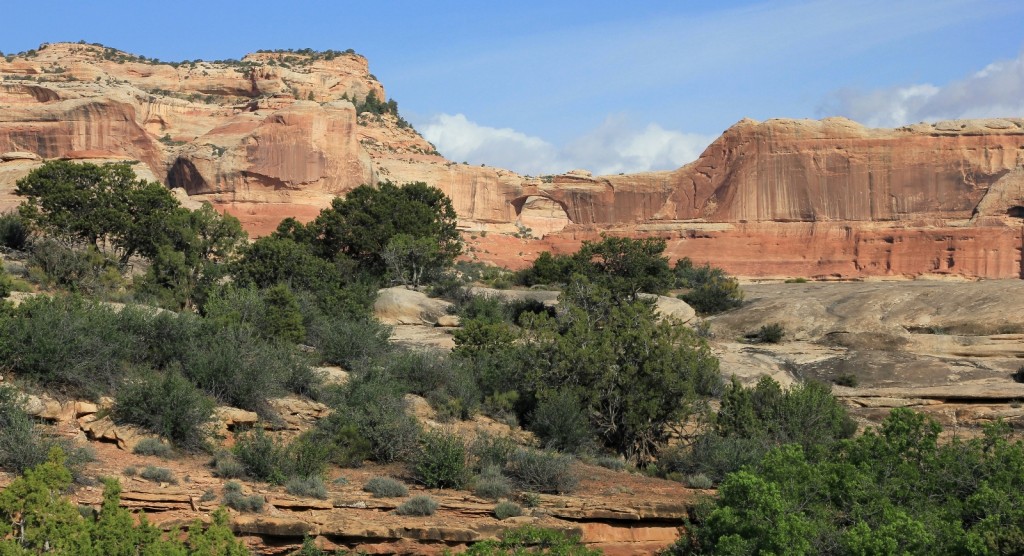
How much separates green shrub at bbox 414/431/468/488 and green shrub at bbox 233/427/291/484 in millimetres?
2228

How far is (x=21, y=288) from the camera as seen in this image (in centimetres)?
2575

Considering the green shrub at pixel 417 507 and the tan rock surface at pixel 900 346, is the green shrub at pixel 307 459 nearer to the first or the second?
the green shrub at pixel 417 507

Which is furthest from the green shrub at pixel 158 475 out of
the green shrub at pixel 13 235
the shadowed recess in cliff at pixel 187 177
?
the shadowed recess in cliff at pixel 187 177

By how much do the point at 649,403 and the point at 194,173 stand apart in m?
43.2

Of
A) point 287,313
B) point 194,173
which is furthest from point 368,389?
point 194,173

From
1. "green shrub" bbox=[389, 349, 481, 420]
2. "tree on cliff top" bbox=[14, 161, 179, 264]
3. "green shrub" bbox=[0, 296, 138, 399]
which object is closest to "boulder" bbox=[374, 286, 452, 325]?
"tree on cliff top" bbox=[14, 161, 179, 264]

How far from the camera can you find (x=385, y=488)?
16.2m

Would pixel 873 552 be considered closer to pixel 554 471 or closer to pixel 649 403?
pixel 554 471

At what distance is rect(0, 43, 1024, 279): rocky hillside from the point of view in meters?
55.2

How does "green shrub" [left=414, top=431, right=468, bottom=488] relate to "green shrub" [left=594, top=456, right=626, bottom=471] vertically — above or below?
above

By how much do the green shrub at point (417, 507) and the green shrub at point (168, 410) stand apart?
12.8 ft

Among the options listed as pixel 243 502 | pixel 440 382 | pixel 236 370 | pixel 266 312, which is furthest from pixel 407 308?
pixel 243 502

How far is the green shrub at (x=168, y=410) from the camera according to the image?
1697cm

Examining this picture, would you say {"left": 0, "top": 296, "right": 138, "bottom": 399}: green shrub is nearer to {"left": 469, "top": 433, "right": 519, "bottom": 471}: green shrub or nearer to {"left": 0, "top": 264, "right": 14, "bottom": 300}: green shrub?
{"left": 0, "top": 264, "right": 14, "bottom": 300}: green shrub
